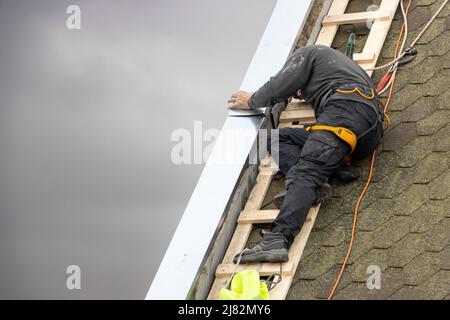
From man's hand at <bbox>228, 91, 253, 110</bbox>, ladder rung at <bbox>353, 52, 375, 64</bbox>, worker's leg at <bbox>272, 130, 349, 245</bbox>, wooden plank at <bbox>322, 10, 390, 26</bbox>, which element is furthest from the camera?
wooden plank at <bbox>322, 10, 390, 26</bbox>

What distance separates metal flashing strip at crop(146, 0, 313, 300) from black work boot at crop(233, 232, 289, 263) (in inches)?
10.9

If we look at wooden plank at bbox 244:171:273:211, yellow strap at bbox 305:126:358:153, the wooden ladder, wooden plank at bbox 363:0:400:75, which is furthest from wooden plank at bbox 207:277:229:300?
wooden plank at bbox 363:0:400:75

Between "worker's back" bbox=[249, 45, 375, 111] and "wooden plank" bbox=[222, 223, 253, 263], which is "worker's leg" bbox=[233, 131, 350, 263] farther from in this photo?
"worker's back" bbox=[249, 45, 375, 111]

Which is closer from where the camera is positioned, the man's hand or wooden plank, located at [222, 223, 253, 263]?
wooden plank, located at [222, 223, 253, 263]

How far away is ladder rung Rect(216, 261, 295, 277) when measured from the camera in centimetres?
582

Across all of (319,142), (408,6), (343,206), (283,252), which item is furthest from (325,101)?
(408,6)

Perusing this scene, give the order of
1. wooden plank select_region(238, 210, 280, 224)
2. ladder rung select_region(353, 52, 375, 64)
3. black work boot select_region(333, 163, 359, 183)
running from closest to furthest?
wooden plank select_region(238, 210, 280, 224), black work boot select_region(333, 163, 359, 183), ladder rung select_region(353, 52, 375, 64)

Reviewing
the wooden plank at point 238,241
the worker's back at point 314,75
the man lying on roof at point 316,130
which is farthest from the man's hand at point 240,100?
the wooden plank at point 238,241

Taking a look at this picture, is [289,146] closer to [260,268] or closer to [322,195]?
[322,195]

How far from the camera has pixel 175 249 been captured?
6039mm

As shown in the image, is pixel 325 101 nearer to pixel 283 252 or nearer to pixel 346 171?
pixel 346 171

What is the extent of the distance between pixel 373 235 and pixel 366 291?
496mm

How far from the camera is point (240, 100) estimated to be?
6.96m

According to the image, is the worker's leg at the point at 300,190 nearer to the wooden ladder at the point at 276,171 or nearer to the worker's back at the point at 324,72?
the wooden ladder at the point at 276,171
